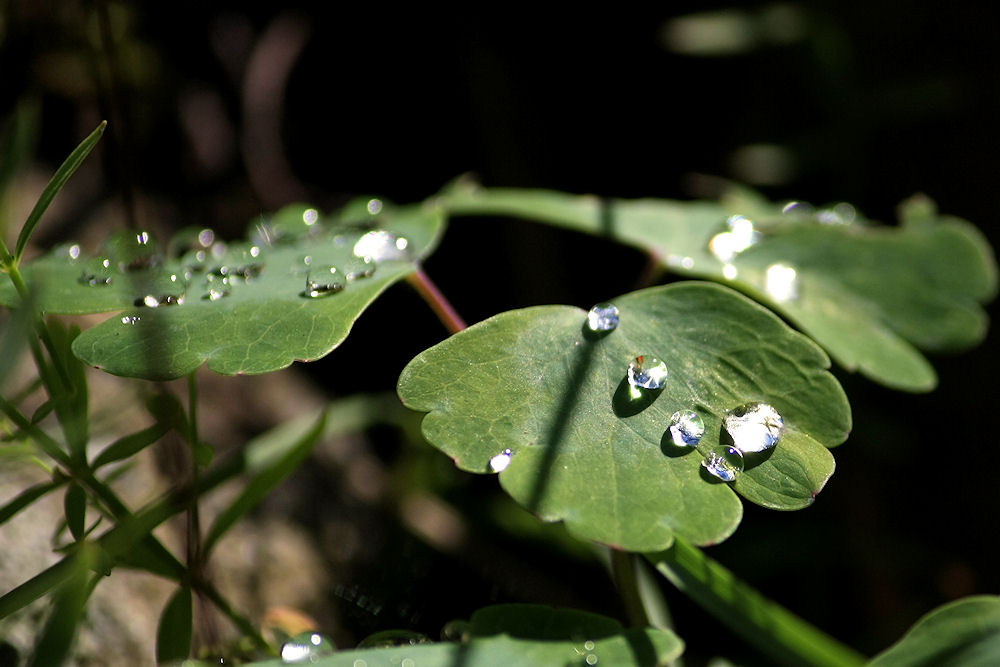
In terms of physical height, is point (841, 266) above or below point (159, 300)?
below

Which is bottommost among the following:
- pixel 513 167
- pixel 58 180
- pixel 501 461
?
pixel 513 167

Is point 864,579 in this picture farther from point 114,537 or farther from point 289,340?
point 114,537

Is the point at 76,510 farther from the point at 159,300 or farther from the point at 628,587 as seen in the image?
the point at 628,587

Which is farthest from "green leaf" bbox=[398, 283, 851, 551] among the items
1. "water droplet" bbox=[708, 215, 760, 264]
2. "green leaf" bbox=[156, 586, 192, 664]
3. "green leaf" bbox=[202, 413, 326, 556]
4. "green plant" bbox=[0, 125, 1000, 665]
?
"water droplet" bbox=[708, 215, 760, 264]

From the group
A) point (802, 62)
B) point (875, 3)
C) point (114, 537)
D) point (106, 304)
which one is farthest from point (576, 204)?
point (875, 3)

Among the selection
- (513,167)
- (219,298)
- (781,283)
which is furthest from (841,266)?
(513,167)

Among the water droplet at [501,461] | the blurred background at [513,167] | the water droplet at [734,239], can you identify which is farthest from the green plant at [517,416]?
the blurred background at [513,167]
